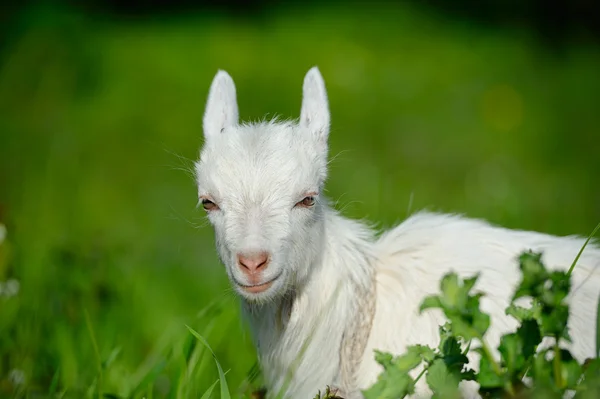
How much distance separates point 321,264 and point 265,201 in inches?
18.3

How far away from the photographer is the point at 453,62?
45.8 feet

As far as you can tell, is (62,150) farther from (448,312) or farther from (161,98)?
(448,312)

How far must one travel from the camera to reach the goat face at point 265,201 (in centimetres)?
341

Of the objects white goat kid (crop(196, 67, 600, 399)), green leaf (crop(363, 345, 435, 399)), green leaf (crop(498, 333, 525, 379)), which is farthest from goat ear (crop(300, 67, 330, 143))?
green leaf (crop(498, 333, 525, 379))

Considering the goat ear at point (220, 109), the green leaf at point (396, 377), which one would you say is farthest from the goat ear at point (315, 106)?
the green leaf at point (396, 377)

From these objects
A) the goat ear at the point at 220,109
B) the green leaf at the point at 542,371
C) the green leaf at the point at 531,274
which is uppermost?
the goat ear at the point at 220,109

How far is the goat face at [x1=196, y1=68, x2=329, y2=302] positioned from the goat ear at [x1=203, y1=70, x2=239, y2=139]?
0.14 meters

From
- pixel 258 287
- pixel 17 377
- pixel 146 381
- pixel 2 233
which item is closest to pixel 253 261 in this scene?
pixel 258 287

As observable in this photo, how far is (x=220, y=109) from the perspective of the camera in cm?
417

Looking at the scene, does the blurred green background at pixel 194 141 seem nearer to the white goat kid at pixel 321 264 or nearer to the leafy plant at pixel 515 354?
the white goat kid at pixel 321 264

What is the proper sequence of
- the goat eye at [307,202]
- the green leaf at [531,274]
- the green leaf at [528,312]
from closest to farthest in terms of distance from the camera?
the green leaf at [531,274] → the green leaf at [528,312] → the goat eye at [307,202]

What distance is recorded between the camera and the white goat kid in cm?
354

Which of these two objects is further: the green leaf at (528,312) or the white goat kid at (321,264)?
the white goat kid at (321,264)

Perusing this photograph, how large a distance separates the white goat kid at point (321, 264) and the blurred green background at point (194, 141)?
0.33 meters
